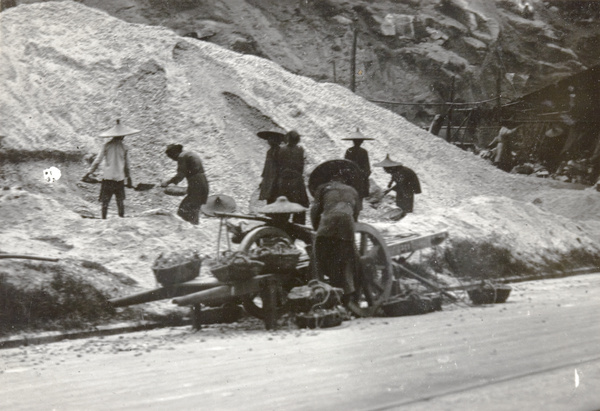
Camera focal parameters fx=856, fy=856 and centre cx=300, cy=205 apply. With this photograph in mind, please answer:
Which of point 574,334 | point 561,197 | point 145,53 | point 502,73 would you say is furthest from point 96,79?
point 574,334

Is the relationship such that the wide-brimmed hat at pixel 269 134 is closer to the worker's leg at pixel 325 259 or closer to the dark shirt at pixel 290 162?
the dark shirt at pixel 290 162

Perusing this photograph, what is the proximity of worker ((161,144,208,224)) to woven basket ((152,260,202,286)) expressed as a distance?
12.1 feet

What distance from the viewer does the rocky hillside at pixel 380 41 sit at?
65.0 feet

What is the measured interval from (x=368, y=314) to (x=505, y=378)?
9.62ft

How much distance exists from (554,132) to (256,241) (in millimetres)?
12054

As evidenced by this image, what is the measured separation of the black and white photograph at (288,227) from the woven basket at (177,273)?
2 cm

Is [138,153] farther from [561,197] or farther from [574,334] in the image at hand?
[574,334]

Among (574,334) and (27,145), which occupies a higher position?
(27,145)

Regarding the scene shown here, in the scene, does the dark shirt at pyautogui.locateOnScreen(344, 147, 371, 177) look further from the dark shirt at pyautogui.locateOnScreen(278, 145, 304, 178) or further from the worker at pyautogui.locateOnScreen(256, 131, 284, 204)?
the dark shirt at pyautogui.locateOnScreen(278, 145, 304, 178)

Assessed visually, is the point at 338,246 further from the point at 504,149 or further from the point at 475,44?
the point at 504,149

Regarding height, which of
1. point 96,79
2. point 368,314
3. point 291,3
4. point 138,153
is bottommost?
point 368,314

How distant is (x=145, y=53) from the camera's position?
61.0 feet

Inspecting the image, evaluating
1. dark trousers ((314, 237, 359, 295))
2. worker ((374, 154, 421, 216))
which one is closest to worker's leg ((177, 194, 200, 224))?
dark trousers ((314, 237, 359, 295))

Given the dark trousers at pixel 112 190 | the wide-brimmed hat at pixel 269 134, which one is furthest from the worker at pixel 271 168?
the dark trousers at pixel 112 190
